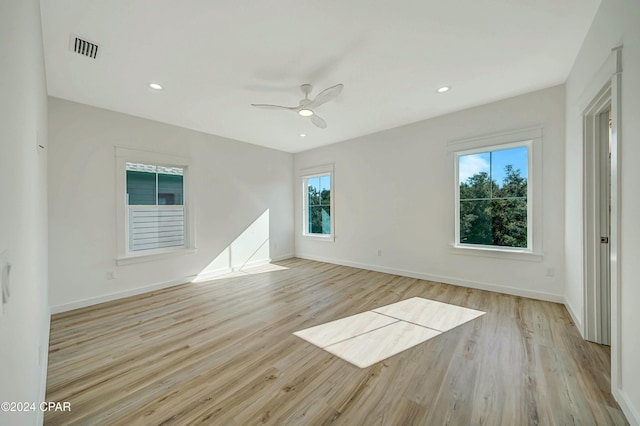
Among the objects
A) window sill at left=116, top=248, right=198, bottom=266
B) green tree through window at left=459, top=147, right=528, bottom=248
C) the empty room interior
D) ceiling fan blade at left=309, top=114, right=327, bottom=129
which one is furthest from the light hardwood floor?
ceiling fan blade at left=309, top=114, right=327, bottom=129

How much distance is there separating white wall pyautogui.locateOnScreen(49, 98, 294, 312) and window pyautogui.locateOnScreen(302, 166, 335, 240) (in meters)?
1.01

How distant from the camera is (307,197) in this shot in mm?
6457

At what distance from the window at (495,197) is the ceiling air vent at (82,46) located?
473 centimetres

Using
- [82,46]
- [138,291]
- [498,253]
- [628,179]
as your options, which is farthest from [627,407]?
[138,291]

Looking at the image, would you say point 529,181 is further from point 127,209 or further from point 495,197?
point 127,209

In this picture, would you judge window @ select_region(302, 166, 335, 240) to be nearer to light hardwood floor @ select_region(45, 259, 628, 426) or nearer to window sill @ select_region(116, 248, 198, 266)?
window sill @ select_region(116, 248, 198, 266)

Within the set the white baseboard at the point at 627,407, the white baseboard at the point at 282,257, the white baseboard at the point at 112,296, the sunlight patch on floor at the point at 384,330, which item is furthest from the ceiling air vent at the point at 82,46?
the white baseboard at the point at 627,407

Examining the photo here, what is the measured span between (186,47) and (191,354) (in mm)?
2838

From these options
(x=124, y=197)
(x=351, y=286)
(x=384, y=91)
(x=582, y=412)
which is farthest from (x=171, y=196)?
(x=582, y=412)

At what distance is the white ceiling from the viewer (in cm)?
195

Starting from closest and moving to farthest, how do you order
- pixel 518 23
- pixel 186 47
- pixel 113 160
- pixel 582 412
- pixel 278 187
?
pixel 582 412, pixel 518 23, pixel 186 47, pixel 113 160, pixel 278 187

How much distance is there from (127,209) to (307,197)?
3743 millimetres

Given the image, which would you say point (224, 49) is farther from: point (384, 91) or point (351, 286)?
point (351, 286)

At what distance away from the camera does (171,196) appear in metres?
4.39
